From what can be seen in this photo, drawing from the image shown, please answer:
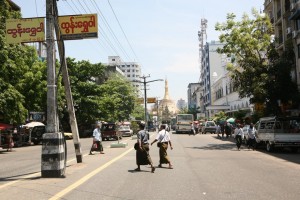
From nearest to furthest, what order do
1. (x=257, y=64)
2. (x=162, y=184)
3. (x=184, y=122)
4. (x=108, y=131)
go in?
(x=162, y=184) < (x=257, y=64) < (x=108, y=131) < (x=184, y=122)

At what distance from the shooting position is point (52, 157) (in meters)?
11.9

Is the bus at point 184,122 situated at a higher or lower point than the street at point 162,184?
higher

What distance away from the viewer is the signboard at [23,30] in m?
12.7

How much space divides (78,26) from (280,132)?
44.6 ft

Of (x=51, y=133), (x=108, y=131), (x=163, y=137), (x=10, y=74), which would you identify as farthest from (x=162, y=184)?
(x=108, y=131)

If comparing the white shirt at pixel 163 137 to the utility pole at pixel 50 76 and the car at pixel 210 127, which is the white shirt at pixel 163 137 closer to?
the utility pole at pixel 50 76

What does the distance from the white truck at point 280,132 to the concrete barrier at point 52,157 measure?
1371 cm

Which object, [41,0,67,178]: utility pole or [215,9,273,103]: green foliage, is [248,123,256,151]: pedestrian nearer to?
[215,9,273,103]: green foliage

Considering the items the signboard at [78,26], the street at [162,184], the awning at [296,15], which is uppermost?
the awning at [296,15]

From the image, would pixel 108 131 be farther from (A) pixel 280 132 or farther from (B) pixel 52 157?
(B) pixel 52 157

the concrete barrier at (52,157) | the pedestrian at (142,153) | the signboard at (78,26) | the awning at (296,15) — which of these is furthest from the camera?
the awning at (296,15)

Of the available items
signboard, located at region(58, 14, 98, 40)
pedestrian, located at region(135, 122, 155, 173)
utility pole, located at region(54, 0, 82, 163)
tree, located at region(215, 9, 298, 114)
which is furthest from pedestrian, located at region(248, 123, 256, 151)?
signboard, located at region(58, 14, 98, 40)

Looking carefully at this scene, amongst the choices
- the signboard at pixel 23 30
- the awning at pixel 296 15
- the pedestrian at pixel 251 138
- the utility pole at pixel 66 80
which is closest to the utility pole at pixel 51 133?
the signboard at pixel 23 30

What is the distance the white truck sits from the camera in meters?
21.5
